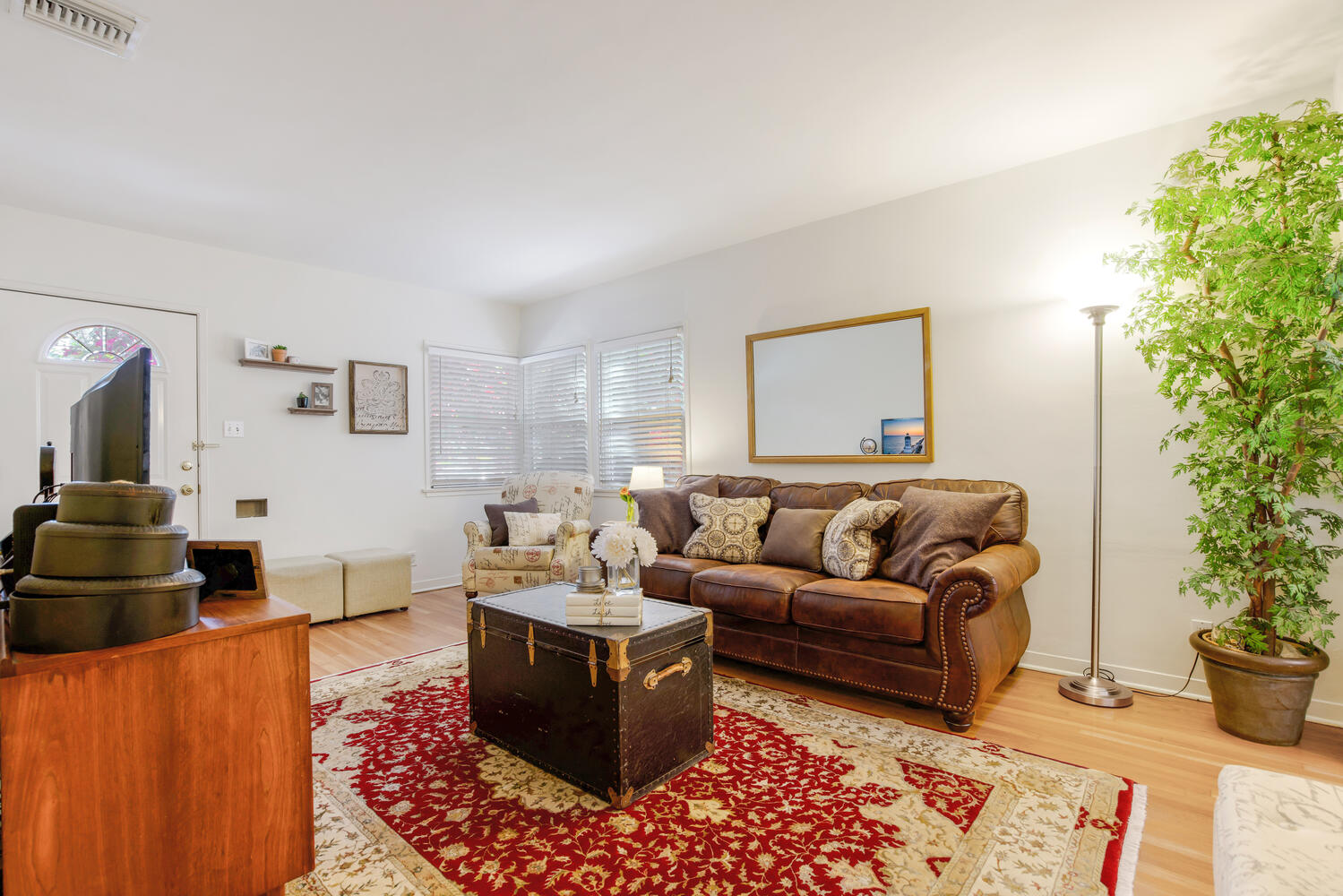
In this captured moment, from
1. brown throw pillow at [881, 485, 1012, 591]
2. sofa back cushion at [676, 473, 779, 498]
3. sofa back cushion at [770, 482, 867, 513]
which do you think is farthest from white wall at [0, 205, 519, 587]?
brown throw pillow at [881, 485, 1012, 591]

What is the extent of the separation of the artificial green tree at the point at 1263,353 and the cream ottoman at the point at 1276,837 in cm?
177

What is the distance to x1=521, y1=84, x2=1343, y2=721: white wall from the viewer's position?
297cm

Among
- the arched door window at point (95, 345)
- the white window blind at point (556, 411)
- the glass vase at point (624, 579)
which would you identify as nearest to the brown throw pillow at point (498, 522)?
the white window blind at point (556, 411)

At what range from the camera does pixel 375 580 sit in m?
4.65

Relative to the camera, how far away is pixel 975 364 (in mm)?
3488

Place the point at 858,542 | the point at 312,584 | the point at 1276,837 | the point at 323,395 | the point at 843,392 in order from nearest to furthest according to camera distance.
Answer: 1. the point at 1276,837
2. the point at 858,542
3. the point at 843,392
4. the point at 312,584
5. the point at 323,395

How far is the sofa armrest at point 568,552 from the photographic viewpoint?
178 inches

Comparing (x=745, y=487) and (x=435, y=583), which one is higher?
(x=745, y=487)

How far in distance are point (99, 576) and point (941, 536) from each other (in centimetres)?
294

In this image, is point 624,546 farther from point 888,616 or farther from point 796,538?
point 796,538

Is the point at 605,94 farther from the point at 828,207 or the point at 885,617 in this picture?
the point at 885,617

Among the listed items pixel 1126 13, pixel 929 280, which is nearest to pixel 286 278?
pixel 929 280

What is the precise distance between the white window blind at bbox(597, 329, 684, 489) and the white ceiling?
1.29m

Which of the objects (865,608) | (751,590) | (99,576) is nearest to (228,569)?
(99,576)
